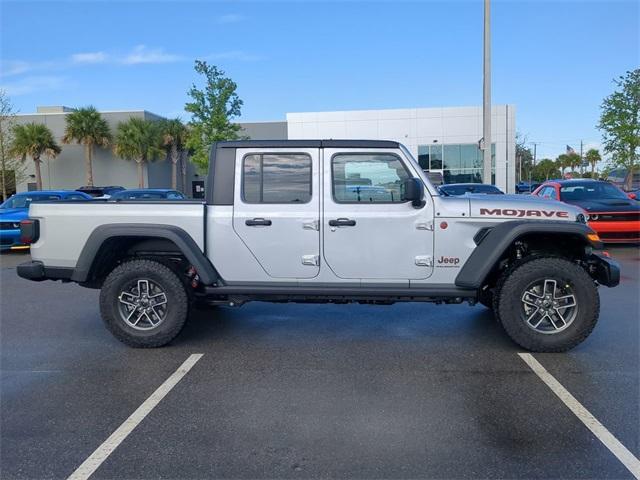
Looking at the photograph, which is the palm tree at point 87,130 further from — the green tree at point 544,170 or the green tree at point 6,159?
the green tree at point 544,170

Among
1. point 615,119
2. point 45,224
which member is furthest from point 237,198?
point 615,119

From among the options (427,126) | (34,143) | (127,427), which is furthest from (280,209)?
(34,143)

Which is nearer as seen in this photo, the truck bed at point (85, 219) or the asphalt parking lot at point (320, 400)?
the asphalt parking lot at point (320, 400)

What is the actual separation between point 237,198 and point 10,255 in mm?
10980

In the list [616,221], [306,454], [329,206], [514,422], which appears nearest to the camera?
[306,454]

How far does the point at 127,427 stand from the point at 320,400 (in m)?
1.42

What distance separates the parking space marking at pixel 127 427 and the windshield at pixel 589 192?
10345 mm

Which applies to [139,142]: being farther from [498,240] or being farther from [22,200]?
[498,240]

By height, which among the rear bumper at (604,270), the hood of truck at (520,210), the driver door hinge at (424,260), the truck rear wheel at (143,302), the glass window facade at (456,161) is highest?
the glass window facade at (456,161)

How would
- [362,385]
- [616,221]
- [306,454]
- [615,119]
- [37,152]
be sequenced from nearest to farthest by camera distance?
1. [306,454]
2. [362,385]
3. [616,221]
4. [615,119]
5. [37,152]

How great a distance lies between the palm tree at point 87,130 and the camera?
37.4 meters

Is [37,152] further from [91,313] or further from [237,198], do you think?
[237,198]

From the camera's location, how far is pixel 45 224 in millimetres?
5809

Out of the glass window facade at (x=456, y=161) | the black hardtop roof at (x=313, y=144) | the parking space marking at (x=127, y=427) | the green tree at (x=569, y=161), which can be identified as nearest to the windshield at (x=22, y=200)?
the black hardtop roof at (x=313, y=144)
